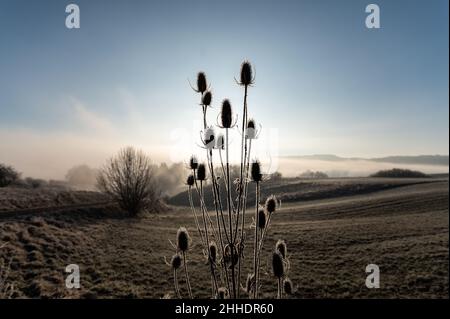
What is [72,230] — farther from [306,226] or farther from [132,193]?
[306,226]

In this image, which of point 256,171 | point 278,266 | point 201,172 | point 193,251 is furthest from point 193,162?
point 193,251

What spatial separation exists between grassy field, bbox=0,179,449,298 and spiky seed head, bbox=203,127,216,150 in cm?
495

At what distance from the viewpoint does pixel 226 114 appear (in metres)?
2.13

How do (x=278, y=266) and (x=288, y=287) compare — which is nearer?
(x=278, y=266)

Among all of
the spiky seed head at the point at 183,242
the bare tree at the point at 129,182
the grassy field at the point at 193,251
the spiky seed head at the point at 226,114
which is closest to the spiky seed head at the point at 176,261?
the spiky seed head at the point at 183,242

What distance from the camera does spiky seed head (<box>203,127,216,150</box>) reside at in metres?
2.04

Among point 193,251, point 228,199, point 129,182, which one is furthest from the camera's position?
point 129,182

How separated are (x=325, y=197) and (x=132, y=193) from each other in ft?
72.5

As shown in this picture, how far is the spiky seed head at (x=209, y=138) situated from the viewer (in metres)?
2.04

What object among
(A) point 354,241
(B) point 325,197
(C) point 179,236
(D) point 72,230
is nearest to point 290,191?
(B) point 325,197

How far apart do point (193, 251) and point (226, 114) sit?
13.6 meters

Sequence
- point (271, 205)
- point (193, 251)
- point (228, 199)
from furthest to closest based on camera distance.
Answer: point (193, 251) < point (271, 205) < point (228, 199)

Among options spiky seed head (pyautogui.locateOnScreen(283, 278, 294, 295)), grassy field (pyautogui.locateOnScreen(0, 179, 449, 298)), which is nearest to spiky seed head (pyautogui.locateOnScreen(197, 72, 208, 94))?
spiky seed head (pyautogui.locateOnScreen(283, 278, 294, 295))

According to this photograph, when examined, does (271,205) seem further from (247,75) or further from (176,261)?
(247,75)
